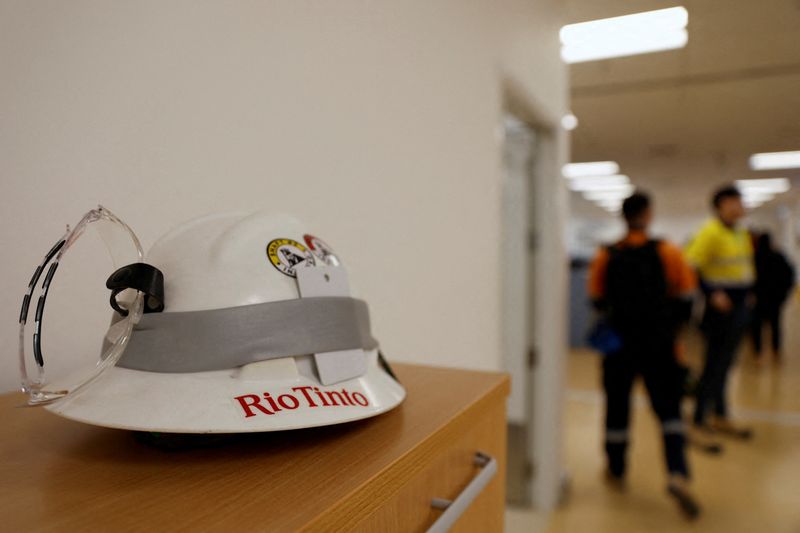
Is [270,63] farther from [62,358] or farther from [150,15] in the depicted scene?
[62,358]

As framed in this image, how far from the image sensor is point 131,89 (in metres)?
0.57

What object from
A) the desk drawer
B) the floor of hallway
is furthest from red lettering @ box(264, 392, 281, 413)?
the floor of hallway

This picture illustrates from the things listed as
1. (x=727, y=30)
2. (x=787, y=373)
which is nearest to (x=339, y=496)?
(x=727, y=30)

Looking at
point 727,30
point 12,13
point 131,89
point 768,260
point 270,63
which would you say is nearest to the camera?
point 12,13

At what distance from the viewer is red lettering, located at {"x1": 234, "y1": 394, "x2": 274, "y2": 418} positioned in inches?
14.7

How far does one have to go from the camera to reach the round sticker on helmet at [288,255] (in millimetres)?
448

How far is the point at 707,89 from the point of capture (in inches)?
117

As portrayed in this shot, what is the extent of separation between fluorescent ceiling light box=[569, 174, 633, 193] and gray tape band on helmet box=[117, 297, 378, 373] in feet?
30.8

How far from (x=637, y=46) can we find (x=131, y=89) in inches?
108

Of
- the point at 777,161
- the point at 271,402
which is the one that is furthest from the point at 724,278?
the point at 271,402

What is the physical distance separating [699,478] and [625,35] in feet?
7.77

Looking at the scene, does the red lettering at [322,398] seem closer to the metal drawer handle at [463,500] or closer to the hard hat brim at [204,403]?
the hard hat brim at [204,403]

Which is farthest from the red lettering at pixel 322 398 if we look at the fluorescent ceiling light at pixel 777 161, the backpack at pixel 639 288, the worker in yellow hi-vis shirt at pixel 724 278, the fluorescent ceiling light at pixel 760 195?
the fluorescent ceiling light at pixel 760 195

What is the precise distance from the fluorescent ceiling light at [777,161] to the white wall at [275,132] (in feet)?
6.29
